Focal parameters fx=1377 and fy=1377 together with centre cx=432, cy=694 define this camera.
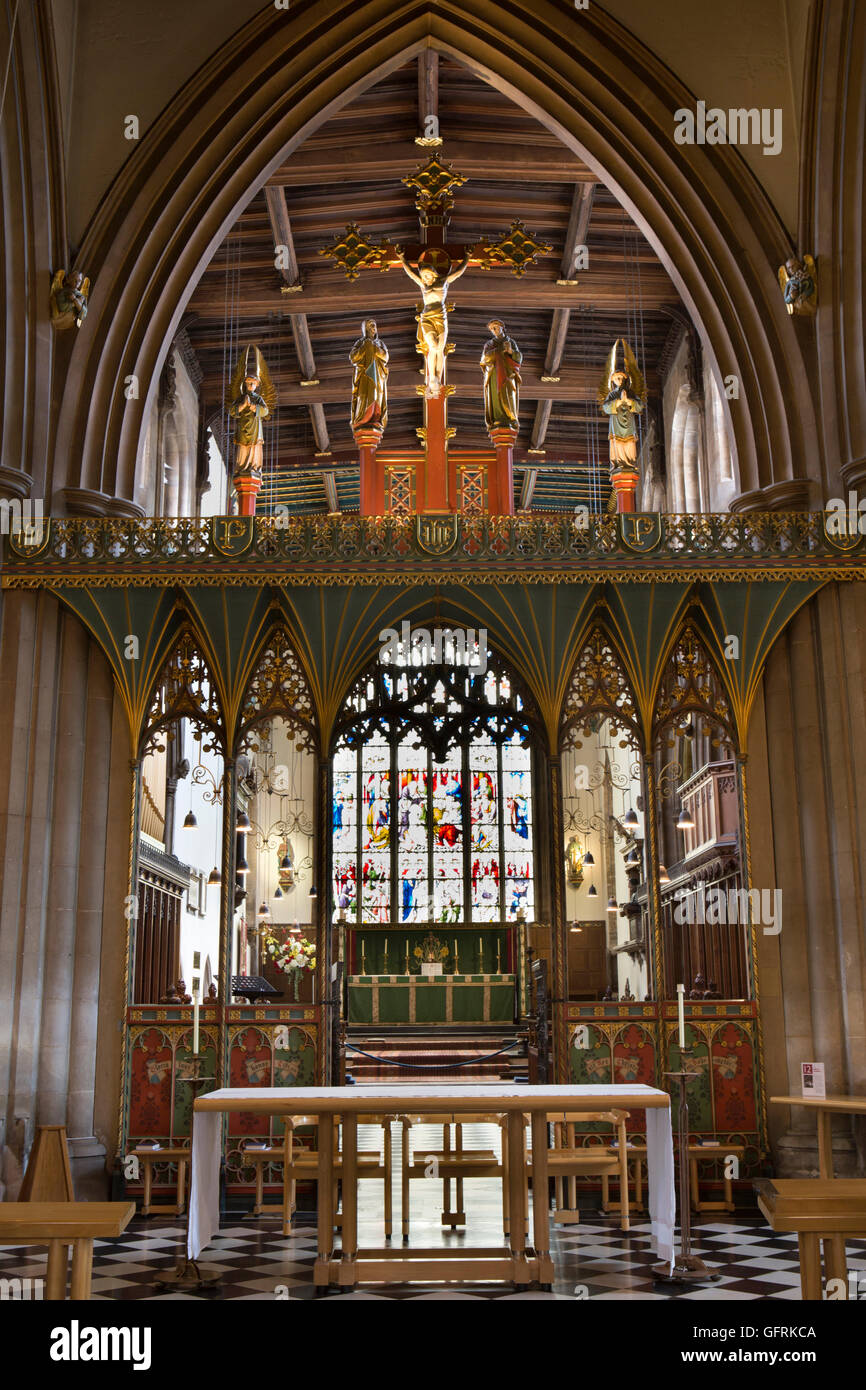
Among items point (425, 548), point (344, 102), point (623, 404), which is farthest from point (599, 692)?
point (344, 102)

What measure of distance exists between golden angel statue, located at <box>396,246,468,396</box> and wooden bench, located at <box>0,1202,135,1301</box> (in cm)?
889

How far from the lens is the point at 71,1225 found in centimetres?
496

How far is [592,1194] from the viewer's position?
34.9 feet

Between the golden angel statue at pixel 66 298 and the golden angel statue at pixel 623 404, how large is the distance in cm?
504

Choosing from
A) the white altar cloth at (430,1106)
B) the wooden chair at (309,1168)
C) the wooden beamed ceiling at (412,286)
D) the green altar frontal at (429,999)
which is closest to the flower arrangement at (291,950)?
the green altar frontal at (429,999)

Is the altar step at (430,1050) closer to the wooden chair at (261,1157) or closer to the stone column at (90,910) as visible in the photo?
the wooden chair at (261,1157)

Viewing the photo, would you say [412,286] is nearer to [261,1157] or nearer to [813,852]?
[813,852]

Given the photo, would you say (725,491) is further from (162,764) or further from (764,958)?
(162,764)

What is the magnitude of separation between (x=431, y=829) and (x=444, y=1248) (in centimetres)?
1521

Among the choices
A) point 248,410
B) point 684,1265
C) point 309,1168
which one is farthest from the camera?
point 248,410

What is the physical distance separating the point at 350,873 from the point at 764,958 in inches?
486

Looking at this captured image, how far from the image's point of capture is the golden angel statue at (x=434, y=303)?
12453mm

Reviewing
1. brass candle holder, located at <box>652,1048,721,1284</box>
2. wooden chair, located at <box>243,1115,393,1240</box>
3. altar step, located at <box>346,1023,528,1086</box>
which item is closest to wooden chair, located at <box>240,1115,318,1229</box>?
wooden chair, located at <box>243,1115,393,1240</box>

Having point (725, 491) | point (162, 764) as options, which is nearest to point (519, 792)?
point (162, 764)
